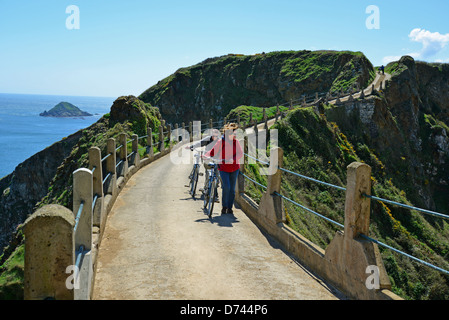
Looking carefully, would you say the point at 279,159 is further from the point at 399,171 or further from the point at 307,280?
the point at 399,171

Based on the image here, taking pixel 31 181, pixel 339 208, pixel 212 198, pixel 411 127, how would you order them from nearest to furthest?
pixel 212 198
pixel 339 208
pixel 31 181
pixel 411 127

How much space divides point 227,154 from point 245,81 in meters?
75.6

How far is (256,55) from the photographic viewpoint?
87.0 metres

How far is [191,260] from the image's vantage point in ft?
21.4

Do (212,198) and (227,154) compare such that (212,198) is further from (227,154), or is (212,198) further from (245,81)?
(245,81)

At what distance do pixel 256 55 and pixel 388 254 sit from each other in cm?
7078

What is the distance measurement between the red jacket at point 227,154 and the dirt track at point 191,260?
1.17 m

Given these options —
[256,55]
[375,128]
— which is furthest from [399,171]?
[256,55]

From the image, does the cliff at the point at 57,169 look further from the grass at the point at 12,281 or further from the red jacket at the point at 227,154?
the red jacket at the point at 227,154

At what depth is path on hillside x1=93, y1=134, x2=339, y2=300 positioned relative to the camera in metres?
5.41

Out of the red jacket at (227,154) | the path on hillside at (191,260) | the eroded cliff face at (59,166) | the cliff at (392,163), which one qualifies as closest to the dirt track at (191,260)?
the path on hillside at (191,260)

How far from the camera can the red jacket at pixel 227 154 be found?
30.3 ft

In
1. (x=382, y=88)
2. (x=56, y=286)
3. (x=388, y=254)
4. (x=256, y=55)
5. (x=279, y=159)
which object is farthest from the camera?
(x=256, y=55)

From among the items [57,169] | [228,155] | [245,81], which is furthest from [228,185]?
[245,81]
